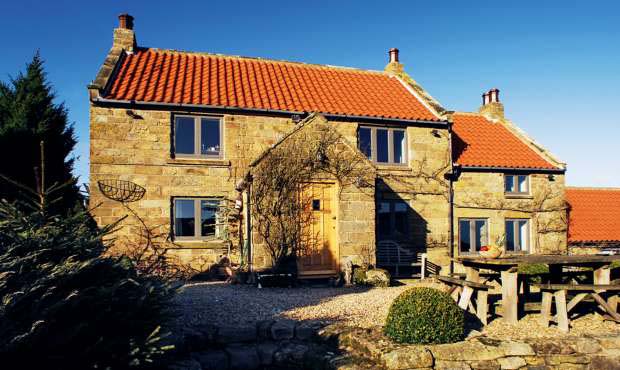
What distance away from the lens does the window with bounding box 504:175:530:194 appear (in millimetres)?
18578

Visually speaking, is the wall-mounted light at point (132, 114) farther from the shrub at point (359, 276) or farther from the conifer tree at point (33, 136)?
the shrub at point (359, 276)

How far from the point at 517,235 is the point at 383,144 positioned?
7.06m

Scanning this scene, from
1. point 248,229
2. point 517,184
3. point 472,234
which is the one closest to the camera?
point 248,229

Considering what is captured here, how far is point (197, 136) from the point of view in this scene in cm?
1504

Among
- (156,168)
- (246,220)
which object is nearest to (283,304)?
(246,220)

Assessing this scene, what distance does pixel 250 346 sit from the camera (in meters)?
7.48

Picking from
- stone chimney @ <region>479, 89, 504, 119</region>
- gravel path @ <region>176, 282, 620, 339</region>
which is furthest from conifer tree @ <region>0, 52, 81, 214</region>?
stone chimney @ <region>479, 89, 504, 119</region>

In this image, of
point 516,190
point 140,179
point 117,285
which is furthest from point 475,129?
point 117,285

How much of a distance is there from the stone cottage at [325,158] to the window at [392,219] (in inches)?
2.1

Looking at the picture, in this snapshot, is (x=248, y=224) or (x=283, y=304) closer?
(x=283, y=304)

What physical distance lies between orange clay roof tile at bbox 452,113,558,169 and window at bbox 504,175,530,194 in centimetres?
55

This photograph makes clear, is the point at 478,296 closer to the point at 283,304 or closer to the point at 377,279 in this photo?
the point at 283,304

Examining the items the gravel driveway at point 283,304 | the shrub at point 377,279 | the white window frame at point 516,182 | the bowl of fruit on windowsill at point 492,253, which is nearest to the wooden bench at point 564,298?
the bowl of fruit on windowsill at point 492,253

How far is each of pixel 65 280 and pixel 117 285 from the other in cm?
58
